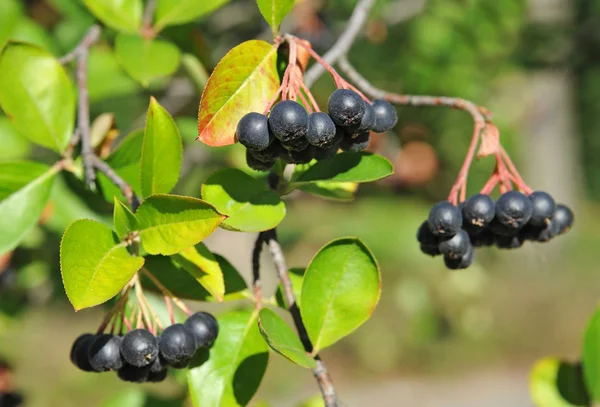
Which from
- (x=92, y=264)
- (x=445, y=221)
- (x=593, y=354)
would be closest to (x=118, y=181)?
(x=92, y=264)

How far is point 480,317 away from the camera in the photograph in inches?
275

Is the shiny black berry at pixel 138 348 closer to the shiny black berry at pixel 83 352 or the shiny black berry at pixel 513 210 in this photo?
the shiny black berry at pixel 83 352

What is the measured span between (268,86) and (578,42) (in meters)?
3.47

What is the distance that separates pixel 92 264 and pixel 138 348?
0.16 m

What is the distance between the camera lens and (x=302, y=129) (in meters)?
0.89

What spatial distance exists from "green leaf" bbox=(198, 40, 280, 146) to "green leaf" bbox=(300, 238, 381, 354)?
25 centimetres

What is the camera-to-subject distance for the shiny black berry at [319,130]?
898 millimetres

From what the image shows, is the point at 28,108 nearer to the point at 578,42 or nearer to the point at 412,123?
the point at 578,42

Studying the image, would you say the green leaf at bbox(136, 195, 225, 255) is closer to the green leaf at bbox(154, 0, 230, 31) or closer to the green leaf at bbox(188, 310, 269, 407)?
the green leaf at bbox(188, 310, 269, 407)

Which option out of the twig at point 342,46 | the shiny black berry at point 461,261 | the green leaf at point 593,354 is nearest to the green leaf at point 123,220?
the twig at point 342,46

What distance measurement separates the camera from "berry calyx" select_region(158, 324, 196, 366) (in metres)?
1.01

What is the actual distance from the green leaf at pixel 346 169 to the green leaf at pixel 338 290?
103 mm

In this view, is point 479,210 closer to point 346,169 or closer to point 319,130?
point 346,169

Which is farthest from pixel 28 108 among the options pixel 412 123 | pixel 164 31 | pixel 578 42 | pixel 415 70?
pixel 412 123
